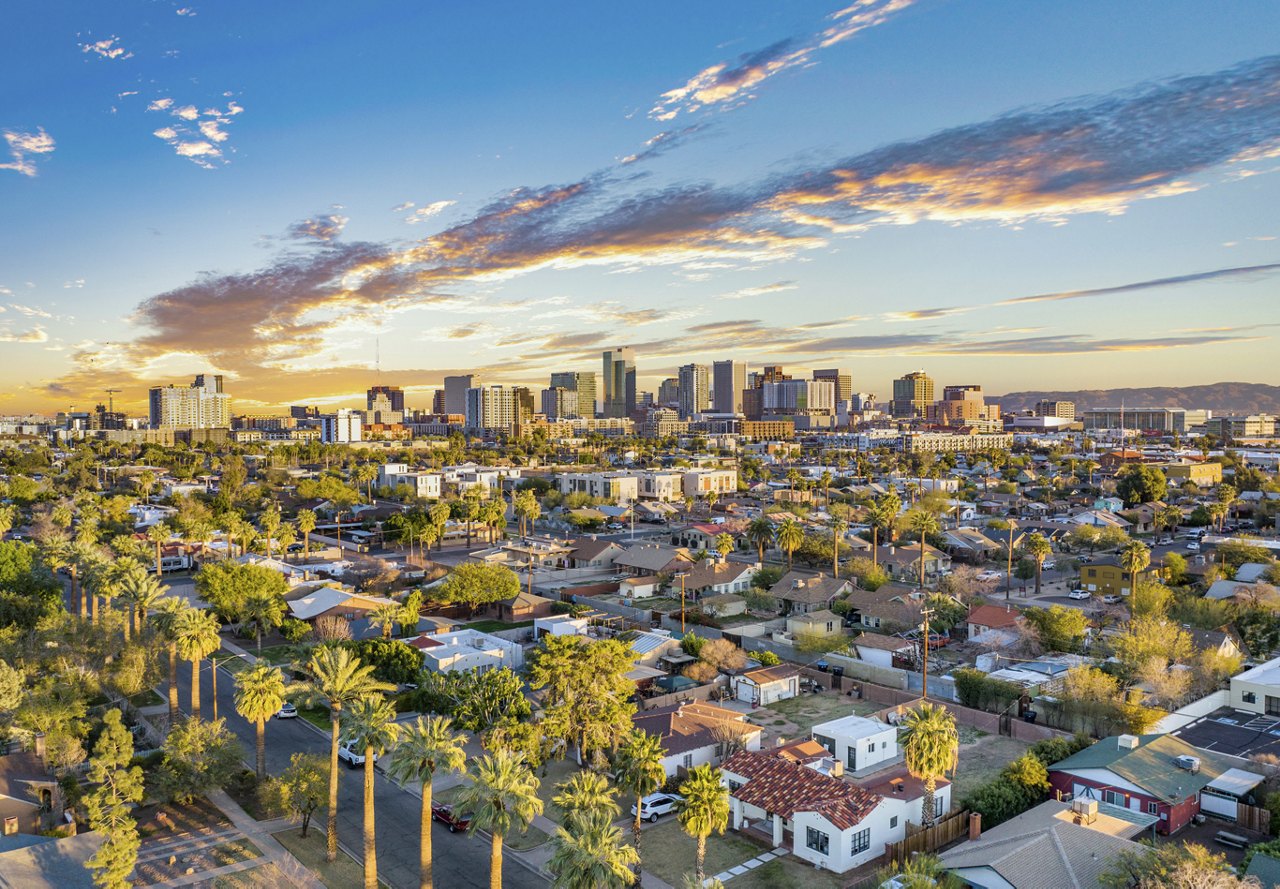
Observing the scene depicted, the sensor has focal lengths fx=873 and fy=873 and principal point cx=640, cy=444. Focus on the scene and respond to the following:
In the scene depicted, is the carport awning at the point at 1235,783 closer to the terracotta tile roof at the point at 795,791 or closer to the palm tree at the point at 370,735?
the terracotta tile roof at the point at 795,791

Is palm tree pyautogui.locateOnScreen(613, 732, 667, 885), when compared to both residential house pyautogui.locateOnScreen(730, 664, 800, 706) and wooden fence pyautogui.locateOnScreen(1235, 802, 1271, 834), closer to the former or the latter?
residential house pyautogui.locateOnScreen(730, 664, 800, 706)

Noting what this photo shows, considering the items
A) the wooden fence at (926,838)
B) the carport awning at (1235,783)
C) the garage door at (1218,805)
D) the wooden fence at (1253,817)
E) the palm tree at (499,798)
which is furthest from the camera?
the carport awning at (1235,783)

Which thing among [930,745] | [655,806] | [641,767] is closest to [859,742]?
[930,745]

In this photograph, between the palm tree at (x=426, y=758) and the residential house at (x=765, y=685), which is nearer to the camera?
the palm tree at (x=426, y=758)

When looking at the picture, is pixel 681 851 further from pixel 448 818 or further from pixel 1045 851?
pixel 1045 851

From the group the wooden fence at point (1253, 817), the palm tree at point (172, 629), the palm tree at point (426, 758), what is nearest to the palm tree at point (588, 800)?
the palm tree at point (426, 758)

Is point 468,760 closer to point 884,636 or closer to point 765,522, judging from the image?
point 884,636
